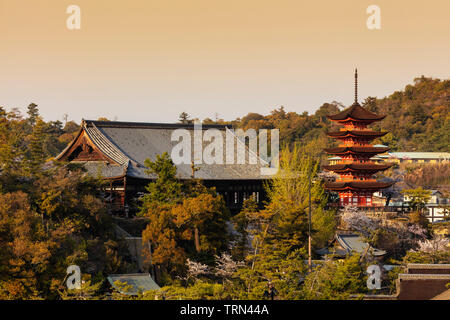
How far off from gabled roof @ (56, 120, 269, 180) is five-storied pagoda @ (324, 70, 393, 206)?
9.56m

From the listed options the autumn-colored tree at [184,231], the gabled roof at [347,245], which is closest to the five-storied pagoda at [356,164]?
the gabled roof at [347,245]

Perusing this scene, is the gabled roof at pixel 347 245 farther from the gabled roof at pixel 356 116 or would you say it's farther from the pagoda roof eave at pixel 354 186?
the gabled roof at pixel 356 116

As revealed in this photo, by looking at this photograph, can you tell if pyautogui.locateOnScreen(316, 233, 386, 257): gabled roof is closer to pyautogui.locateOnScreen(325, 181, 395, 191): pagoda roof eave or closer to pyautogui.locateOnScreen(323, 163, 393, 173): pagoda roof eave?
pyautogui.locateOnScreen(325, 181, 395, 191): pagoda roof eave

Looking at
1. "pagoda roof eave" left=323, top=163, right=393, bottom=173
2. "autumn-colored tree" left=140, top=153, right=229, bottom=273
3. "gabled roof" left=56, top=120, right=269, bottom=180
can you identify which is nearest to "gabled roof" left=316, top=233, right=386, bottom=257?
"gabled roof" left=56, top=120, right=269, bottom=180

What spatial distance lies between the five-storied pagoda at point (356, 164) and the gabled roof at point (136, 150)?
9559 mm

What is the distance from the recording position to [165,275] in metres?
28.6

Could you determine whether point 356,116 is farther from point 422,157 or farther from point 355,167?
point 422,157

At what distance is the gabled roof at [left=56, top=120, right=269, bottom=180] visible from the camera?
127ft

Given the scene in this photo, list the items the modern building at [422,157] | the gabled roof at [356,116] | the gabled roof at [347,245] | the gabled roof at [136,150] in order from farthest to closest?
the modern building at [422,157], the gabled roof at [356,116], the gabled roof at [136,150], the gabled roof at [347,245]

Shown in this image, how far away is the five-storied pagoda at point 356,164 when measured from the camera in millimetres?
48375

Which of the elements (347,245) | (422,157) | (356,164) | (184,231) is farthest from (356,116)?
(422,157)

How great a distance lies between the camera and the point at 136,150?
41.5 metres

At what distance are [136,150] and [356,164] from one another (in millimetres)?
18128
